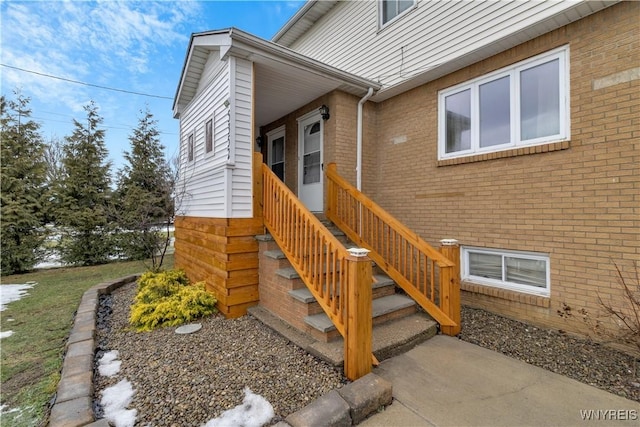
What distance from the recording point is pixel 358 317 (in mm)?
2520

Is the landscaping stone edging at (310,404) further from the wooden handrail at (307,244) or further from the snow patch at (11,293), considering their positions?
the snow patch at (11,293)

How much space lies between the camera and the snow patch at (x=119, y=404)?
208 centimetres

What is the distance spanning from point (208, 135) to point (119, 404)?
4.19 metres

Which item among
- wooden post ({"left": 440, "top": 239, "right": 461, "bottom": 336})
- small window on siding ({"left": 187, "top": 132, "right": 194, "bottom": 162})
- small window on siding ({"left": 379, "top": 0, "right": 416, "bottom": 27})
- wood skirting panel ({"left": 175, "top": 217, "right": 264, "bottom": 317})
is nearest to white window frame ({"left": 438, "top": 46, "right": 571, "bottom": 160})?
wooden post ({"left": 440, "top": 239, "right": 461, "bottom": 336})

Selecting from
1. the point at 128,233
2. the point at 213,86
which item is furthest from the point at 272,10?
the point at 128,233

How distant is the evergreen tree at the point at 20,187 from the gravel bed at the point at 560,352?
11.6m

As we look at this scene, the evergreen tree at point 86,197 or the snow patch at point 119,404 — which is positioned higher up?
the evergreen tree at point 86,197

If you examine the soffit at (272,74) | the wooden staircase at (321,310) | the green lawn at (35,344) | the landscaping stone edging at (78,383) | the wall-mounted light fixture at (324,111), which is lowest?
the green lawn at (35,344)

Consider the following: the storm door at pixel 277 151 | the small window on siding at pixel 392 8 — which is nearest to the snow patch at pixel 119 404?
the storm door at pixel 277 151

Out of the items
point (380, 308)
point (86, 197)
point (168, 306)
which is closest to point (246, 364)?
point (380, 308)

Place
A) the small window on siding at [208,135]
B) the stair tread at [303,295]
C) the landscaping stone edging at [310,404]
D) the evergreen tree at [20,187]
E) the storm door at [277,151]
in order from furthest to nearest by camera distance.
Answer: the evergreen tree at [20,187], the storm door at [277,151], the small window on siding at [208,135], the stair tread at [303,295], the landscaping stone edging at [310,404]

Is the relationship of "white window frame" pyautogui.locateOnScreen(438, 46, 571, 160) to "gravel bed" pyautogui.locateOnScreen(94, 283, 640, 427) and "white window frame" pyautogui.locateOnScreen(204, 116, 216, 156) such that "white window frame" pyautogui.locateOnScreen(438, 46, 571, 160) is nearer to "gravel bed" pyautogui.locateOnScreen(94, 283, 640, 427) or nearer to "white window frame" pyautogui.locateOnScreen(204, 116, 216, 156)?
"gravel bed" pyautogui.locateOnScreen(94, 283, 640, 427)

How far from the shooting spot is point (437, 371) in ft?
9.02

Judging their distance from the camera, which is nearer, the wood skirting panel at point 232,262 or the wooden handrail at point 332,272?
the wooden handrail at point 332,272
